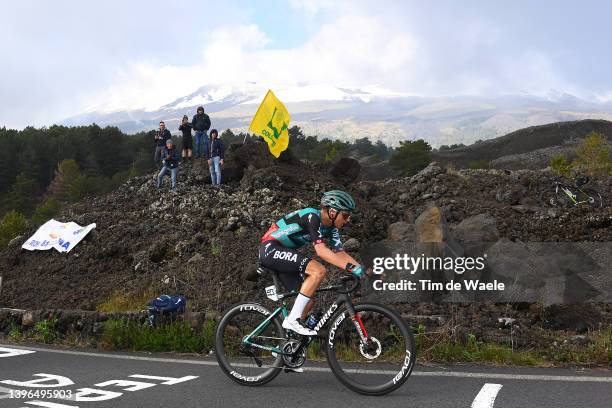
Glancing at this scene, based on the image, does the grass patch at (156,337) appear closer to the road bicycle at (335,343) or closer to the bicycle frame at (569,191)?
the road bicycle at (335,343)

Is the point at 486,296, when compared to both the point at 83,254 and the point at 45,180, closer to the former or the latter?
the point at 83,254

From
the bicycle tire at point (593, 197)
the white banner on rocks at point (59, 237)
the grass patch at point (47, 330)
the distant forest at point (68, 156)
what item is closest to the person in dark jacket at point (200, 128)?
the white banner on rocks at point (59, 237)

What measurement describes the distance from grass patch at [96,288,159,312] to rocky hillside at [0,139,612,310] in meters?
0.18

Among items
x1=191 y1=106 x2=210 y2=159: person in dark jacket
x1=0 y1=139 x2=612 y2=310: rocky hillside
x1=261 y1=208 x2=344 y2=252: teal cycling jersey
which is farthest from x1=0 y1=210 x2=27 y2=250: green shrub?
x1=261 y1=208 x2=344 y2=252: teal cycling jersey

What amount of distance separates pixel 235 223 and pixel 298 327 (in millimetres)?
9804

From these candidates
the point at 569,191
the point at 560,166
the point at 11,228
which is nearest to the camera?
the point at 569,191

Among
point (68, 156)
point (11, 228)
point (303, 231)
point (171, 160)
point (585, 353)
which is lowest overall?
point (11, 228)

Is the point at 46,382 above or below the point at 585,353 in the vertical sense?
above

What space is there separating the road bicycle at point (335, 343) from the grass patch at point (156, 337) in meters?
1.69

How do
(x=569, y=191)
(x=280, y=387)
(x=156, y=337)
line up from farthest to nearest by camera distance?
1. (x=569, y=191)
2. (x=156, y=337)
3. (x=280, y=387)

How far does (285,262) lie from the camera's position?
580 cm

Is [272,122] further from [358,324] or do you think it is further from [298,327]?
[358,324]

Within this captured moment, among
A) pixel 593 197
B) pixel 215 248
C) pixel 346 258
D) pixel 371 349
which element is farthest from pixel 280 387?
pixel 593 197

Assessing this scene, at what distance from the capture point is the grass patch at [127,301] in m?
11.8
